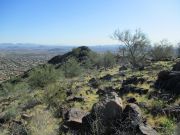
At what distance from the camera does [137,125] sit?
11.9m

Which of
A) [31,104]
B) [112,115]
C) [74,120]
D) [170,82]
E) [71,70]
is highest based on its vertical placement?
[112,115]

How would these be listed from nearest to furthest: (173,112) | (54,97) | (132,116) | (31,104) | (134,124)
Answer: (134,124), (132,116), (173,112), (54,97), (31,104)

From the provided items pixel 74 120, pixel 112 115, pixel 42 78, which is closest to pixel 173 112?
pixel 112 115

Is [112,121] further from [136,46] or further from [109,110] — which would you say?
[136,46]

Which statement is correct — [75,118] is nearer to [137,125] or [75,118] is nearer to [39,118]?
[39,118]

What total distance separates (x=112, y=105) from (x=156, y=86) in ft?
40.6

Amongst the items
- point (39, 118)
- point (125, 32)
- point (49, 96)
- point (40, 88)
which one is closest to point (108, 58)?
point (125, 32)

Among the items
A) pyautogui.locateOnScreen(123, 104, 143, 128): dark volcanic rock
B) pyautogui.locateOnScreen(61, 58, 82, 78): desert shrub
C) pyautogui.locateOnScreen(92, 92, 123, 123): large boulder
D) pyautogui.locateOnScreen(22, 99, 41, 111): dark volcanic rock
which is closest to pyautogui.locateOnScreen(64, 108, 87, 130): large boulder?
pyautogui.locateOnScreen(92, 92, 123, 123): large boulder

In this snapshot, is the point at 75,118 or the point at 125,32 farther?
the point at 125,32

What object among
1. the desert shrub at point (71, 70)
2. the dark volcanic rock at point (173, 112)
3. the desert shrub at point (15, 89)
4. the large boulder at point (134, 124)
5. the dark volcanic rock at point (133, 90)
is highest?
the large boulder at point (134, 124)

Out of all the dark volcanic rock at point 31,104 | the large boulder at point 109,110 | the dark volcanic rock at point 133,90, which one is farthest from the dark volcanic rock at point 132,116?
the dark volcanic rock at point 31,104

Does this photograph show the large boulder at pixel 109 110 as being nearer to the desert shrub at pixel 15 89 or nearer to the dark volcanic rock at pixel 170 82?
the dark volcanic rock at pixel 170 82

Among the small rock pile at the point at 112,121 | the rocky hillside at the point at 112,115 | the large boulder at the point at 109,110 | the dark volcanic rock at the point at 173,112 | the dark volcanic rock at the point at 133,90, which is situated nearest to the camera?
the small rock pile at the point at 112,121

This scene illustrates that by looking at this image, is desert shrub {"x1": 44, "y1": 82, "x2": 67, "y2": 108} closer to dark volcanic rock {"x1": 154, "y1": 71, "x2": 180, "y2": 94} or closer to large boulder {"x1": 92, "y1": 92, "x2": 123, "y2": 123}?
dark volcanic rock {"x1": 154, "y1": 71, "x2": 180, "y2": 94}
